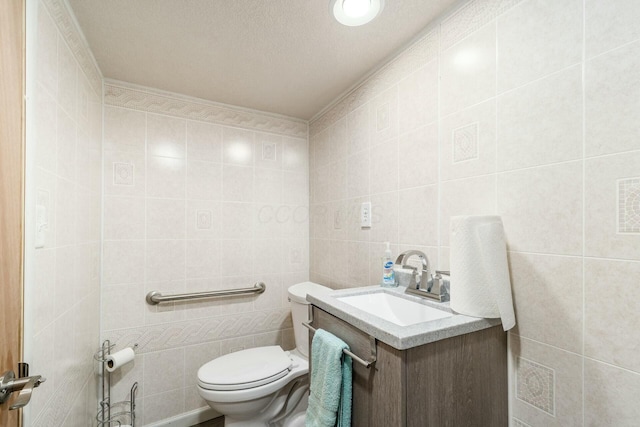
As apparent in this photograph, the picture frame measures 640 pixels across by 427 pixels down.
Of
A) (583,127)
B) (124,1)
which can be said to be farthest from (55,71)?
(583,127)

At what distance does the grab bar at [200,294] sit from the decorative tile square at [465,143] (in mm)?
1519

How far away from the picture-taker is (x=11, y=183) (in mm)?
633

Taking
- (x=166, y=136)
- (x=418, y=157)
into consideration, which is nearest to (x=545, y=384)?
(x=418, y=157)

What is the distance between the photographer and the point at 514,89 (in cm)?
90

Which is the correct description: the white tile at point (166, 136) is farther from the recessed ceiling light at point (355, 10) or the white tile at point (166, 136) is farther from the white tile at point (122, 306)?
the recessed ceiling light at point (355, 10)

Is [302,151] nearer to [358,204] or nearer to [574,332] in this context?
[358,204]

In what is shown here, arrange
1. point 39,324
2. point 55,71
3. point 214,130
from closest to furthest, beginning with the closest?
point 39,324, point 55,71, point 214,130

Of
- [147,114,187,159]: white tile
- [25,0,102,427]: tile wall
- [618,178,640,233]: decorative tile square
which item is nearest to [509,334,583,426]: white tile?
[618,178,640,233]: decorative tile square

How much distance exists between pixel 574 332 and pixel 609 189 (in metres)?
0.39

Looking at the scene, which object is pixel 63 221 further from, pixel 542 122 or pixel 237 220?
pixel 542 122

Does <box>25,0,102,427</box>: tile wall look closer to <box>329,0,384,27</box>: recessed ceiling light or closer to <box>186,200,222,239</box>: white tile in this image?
<box>186,200,222,239</box>: white tile

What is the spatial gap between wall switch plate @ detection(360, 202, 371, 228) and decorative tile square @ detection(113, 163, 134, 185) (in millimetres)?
1393

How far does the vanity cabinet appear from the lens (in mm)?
714

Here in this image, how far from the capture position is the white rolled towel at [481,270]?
2.74ft
